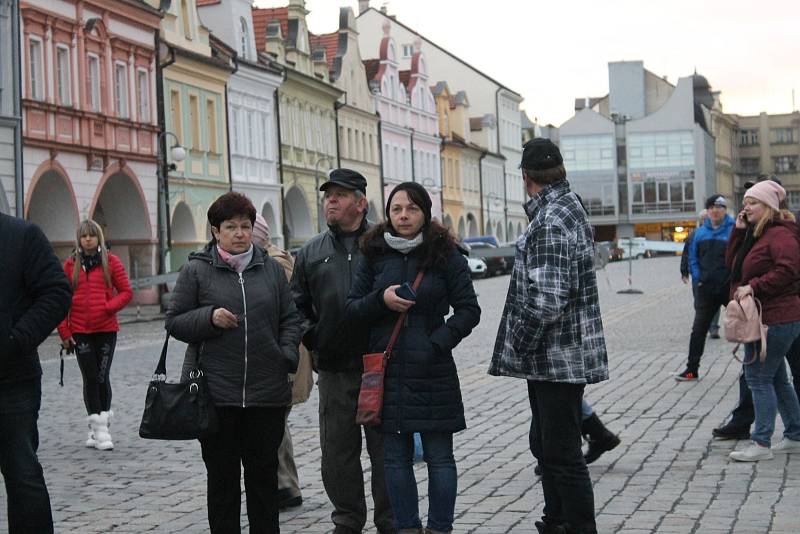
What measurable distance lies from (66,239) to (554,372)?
31518 mm

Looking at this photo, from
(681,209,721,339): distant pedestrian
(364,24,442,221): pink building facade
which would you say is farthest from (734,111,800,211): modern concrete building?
(681,209,721,339): distant pedestrian

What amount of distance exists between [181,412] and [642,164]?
114 meters

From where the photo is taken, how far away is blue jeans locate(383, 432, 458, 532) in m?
6.69

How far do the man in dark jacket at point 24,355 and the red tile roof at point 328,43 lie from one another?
196ft

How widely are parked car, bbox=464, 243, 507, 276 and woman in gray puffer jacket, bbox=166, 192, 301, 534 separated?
56028 millimetres

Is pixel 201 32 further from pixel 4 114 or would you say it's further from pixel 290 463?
pixel 290 463

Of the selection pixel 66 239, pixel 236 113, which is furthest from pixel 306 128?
pixel 66 239

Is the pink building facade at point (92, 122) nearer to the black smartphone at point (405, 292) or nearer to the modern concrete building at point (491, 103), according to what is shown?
the black smartphone at point (405, 292)

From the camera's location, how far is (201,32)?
1857 inches

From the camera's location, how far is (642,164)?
389 ft

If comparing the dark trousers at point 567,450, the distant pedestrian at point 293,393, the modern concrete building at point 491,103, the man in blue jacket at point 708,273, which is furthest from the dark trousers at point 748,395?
the modern concrete building at point 491,103

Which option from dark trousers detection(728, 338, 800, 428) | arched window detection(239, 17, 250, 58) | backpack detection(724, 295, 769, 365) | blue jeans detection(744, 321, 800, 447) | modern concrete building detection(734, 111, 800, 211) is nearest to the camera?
backpack detection(724, 295, 769, 365)

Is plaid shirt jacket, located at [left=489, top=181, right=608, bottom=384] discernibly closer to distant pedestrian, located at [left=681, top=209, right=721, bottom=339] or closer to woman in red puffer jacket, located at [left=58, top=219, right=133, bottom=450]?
woman in red puffer jacket, located at [left=58, top=219, right=133, bottom=450]

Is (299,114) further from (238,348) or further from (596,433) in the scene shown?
(238,348)
